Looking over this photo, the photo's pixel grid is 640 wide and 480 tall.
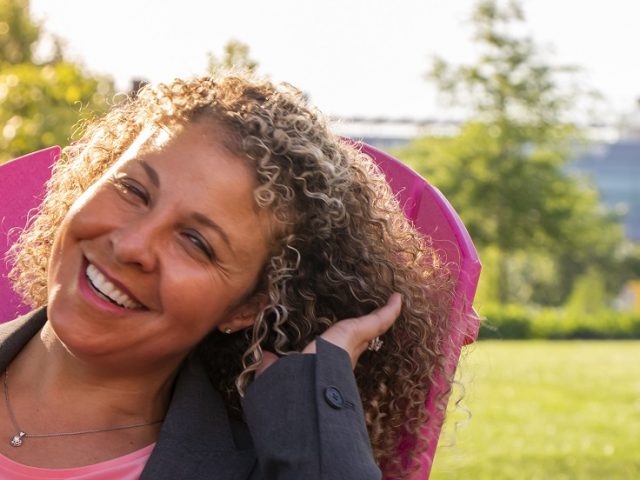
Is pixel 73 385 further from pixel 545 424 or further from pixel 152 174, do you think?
pixel 545 424

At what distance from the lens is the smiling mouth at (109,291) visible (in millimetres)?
2252

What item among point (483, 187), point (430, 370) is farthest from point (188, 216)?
point (483, 187)

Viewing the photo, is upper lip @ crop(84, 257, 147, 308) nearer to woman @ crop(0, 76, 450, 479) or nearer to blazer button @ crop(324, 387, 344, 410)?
woman @ crop(0, 76, 450, 479)

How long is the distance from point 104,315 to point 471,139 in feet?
82.3

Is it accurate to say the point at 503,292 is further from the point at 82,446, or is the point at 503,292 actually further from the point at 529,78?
the point at 82,446

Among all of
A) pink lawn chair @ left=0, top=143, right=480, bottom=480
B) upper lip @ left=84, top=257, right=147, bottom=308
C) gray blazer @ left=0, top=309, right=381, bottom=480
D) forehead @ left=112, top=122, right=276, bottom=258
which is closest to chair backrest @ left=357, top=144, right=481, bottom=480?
pink lawn chair @ left=0, top=143, right=480, bottom=480

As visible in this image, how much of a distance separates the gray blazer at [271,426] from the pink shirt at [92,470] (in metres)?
0.06

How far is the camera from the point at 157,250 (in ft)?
7.47

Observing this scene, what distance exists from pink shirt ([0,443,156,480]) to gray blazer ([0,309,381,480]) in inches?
2.4

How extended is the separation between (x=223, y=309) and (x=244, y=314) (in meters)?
0.09

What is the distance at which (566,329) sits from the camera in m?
26.2

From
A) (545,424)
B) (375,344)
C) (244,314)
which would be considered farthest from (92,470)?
(545,424)

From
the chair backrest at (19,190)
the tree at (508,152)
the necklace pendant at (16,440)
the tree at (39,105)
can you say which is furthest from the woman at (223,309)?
the tree at (508,152)

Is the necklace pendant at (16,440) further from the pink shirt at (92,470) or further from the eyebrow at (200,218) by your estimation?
the eyebrow at (200,218)
